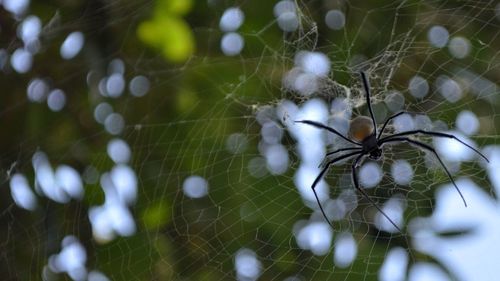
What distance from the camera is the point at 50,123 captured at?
11.5 ft

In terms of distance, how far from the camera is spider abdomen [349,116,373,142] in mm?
2926

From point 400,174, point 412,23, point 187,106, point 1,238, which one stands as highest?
point 412,23

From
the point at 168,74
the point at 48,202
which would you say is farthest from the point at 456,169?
the point at 48,202

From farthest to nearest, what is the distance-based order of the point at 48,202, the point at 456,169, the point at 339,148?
the point at 48,202, the point at 339,148, the point at 456,169

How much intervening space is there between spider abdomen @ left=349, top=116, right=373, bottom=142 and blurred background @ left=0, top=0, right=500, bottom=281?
0.49 ft

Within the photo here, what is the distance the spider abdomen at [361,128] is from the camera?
9.60 feet

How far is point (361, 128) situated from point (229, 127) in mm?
692

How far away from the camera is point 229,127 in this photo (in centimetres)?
328

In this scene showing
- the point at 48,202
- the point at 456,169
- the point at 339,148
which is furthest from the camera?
the point at 48,202

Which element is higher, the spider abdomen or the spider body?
the spider abdomen

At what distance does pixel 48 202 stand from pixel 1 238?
0.34 metres

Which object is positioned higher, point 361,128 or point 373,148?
point 361,128

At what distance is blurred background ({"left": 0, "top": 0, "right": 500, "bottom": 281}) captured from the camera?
2.90 m

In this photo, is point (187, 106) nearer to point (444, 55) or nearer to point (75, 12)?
point (75, 12)
